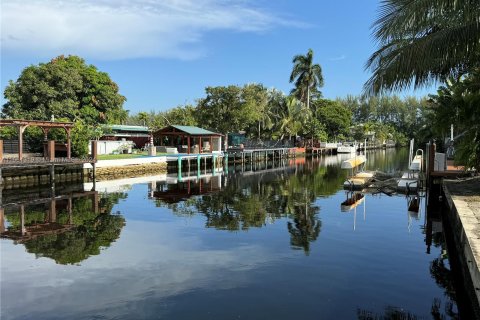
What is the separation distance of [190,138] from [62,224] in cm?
4080

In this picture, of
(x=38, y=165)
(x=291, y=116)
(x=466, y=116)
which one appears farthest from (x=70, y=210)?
(x=291, y=116)

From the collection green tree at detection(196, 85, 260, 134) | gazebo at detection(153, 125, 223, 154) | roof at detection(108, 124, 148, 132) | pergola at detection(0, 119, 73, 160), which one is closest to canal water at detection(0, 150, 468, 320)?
pergola at detection(0, 119, 73, 160)

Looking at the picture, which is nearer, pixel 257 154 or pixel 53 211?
pixel 53 211

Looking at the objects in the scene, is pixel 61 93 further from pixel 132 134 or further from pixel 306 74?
pixel 306 74

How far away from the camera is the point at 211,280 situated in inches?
446

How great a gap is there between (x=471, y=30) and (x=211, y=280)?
882cm

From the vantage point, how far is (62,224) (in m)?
18.7

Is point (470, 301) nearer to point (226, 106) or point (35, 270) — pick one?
point (35, 270)

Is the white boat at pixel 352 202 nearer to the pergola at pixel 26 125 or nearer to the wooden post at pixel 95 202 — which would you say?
the wooden post at pixel 95 202

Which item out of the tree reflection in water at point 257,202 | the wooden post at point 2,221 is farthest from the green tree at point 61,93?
the wooden post at point 2,221

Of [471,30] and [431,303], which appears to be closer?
[431,303]

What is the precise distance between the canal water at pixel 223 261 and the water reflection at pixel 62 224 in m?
0.05

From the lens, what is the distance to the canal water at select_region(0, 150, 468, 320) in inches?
380

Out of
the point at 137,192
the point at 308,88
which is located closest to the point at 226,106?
the point at 308,88
